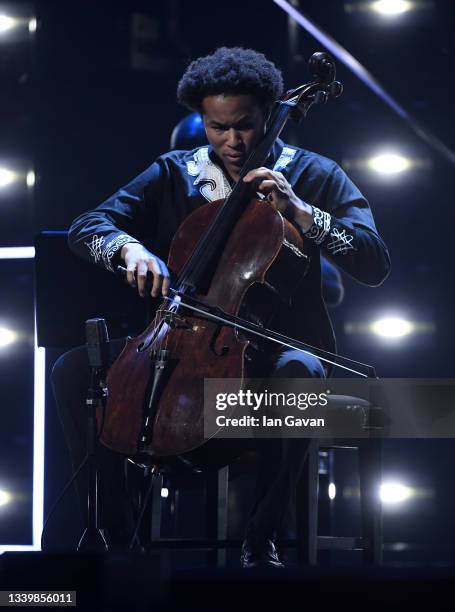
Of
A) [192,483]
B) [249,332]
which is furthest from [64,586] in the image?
[192,483]

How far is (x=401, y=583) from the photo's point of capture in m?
0.92

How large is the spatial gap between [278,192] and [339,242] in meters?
0.18

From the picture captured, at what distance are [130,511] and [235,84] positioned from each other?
913 mm

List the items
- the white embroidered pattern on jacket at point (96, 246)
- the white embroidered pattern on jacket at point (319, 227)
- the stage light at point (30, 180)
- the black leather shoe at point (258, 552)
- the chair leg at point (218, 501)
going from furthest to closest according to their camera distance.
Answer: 1. the stage light at point (30, 180)
2. the chair leg at point (218, 501)
3. the white embroidered pattern on jacket at point (96, 246)
4. the white embroidered pattern on jacket at point (319, 227)
5. the black leather shoe at point (258, 552)

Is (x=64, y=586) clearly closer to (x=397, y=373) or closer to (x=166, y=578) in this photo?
(x=166, y=578)

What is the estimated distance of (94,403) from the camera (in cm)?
177

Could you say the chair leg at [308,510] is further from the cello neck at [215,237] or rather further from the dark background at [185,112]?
the dark background at [185,112]

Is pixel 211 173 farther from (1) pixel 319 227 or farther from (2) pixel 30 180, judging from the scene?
(2) pixel 30 180

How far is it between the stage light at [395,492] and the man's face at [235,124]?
1480mm

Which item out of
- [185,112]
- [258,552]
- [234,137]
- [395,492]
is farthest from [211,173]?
[395,492]

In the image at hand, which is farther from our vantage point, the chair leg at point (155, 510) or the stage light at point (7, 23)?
the stage light at point (7, 23)

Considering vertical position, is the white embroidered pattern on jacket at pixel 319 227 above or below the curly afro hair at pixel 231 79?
below

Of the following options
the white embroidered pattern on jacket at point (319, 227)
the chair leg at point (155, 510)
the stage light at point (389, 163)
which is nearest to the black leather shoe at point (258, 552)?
the chair leg at point (155, 510)

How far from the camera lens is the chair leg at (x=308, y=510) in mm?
1936
